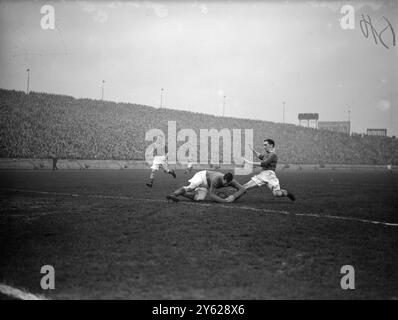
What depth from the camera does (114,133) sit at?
44156mm

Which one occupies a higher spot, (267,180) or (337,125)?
(337,125)

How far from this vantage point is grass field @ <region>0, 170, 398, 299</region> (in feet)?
12.4

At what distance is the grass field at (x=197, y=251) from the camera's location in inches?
149

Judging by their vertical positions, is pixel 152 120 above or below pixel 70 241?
above

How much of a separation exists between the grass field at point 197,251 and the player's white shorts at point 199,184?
0.66m

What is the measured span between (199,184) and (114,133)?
36097 millimetres

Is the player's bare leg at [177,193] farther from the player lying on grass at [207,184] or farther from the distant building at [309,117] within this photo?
the distant building at [309,117]

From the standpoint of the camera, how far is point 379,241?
19.2 ft

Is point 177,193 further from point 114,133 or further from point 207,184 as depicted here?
point 114,133

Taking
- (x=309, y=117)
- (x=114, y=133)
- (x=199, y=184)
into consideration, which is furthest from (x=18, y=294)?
(x=309, y=117)

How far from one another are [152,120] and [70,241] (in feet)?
161

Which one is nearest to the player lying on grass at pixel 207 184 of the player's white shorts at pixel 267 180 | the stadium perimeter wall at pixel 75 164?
the player's white shorts at pixel 267 180
